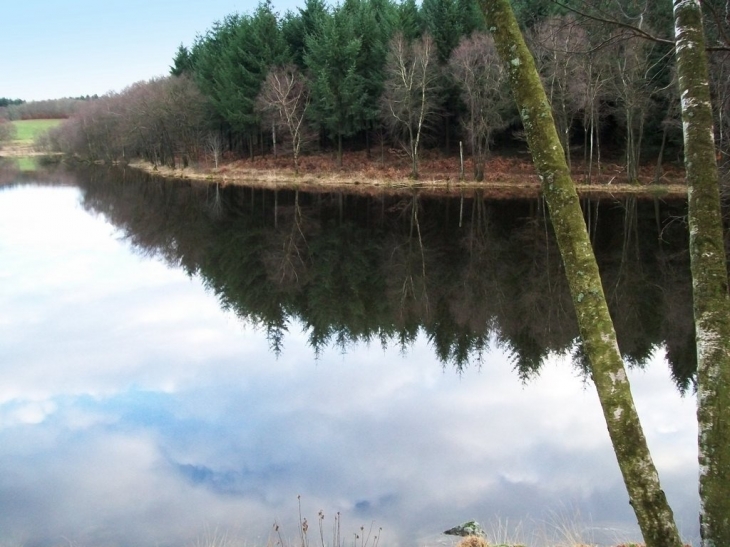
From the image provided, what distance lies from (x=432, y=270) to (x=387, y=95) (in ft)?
87.5

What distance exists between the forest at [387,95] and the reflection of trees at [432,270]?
8541 millimetres

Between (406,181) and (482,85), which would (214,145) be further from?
(482,85)

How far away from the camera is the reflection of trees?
1259 cm

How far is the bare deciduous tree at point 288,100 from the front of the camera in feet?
148

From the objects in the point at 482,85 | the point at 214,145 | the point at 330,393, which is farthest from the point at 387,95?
the point at 330,393

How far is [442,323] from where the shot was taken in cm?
1330

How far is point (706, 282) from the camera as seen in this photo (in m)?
3.75

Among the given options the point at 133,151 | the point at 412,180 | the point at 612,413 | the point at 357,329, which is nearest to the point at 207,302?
the point at 357,329

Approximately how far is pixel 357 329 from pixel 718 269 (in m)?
9.85

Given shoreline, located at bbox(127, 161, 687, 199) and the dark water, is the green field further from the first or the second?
the dark water

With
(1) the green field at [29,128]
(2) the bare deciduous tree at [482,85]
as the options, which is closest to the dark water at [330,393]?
(2) the bare deciduous tree at [482,85]

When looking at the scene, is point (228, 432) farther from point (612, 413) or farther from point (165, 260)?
point (165, 260)

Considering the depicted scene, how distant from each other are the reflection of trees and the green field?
99.9m

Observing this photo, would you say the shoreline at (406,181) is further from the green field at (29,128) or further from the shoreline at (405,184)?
the green field at (29,128)
